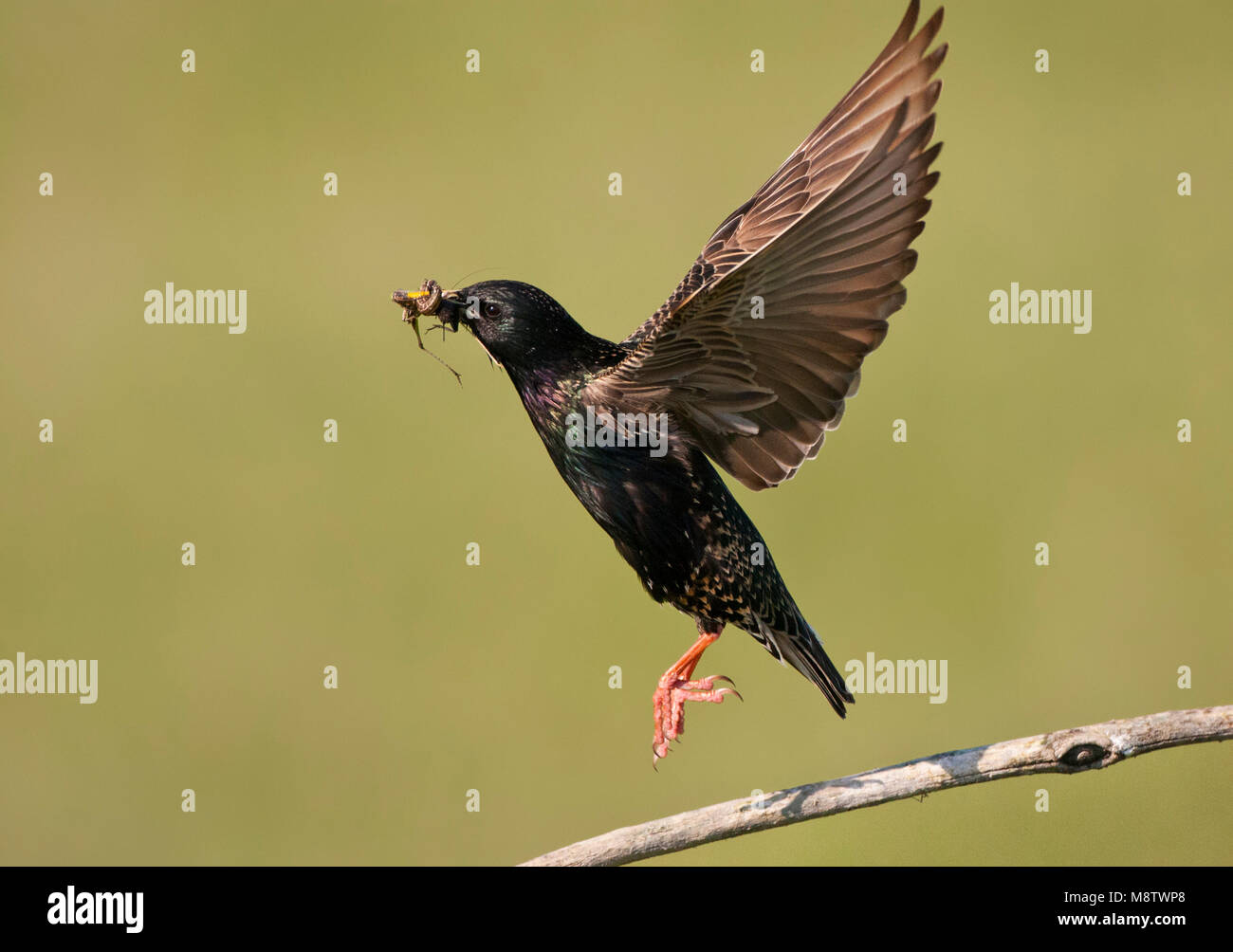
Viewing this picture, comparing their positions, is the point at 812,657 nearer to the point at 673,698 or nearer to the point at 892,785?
the point at 673,698

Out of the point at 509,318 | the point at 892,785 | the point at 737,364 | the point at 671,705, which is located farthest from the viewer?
the point at 671,705

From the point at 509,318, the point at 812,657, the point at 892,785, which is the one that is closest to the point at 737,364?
the point at 509,318

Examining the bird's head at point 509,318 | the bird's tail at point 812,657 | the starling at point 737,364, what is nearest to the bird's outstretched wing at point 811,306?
the starling at point 737,364

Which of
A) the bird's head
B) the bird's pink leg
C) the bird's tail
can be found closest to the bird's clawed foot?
the bird's pink leg

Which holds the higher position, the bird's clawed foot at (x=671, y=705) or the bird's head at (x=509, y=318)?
the bird's head at (x=509, y=318)

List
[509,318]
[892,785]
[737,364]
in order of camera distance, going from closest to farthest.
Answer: [892,785]
[737,364]
[509,318]

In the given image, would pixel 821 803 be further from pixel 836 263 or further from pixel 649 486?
pixel 836 263

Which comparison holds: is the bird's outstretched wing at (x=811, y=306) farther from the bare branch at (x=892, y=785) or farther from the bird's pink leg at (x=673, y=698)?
the bare branch at (x=892, y=785)
